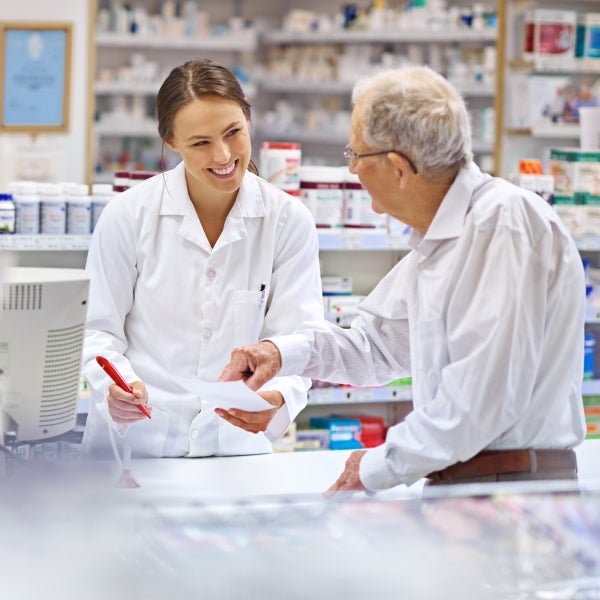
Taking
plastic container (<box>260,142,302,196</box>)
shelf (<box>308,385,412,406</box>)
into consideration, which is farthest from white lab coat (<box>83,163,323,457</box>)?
shelf (<box>308,385,412,406</box>)

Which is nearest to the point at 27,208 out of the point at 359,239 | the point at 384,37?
the point at 359,239

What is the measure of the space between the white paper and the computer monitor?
259 mm

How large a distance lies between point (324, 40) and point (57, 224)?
597cm

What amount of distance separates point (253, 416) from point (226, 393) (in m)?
0.35

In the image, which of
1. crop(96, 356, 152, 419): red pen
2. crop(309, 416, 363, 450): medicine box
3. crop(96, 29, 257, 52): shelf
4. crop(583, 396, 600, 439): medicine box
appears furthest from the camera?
crop(96, 29, 257, 52): shelf

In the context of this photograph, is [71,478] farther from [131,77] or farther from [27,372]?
[131,77]

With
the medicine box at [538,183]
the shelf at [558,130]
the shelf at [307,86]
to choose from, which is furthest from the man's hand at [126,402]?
the shelf at [307,86]

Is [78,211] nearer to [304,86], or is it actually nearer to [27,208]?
[27,208]

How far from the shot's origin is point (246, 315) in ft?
9.04

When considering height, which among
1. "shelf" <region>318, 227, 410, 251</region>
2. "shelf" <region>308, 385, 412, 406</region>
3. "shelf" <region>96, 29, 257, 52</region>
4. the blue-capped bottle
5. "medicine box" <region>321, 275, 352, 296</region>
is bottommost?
"shelf" <region>308, 385, 412, 406</region>

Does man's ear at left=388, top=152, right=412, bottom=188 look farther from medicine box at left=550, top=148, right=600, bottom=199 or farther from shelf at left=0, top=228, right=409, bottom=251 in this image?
medicine box at left=550, top=148, right=600, bottom=199

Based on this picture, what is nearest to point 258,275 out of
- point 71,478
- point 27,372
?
point 27,372

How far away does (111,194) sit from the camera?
13.1 ft

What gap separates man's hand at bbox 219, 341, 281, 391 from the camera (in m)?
2.32
